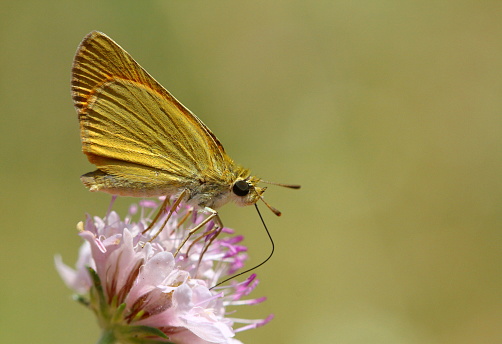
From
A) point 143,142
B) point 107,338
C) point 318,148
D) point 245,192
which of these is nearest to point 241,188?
point 245,192

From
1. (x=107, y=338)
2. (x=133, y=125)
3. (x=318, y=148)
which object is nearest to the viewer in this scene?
(x=107, y=338)

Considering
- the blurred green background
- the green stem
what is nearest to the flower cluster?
the green stem

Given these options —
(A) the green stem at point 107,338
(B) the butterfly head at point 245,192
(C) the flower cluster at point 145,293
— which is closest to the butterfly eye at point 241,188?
(B) the butterfly head at point 245,192

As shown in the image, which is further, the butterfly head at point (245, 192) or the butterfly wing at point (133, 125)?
the butterfly head at point (245, 192)

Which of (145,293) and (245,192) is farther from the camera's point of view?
(245,192)

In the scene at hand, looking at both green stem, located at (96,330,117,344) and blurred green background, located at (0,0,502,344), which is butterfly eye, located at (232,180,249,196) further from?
blurred green background, located at (0,0,502,344)

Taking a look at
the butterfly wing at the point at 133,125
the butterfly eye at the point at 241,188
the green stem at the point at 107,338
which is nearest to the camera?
the green stem at the point at 107,338

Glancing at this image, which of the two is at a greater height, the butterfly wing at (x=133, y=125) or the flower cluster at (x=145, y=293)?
the butterfly wing at (x=133, y=125)

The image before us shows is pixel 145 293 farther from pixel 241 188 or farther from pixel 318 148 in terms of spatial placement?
pixel 318 148

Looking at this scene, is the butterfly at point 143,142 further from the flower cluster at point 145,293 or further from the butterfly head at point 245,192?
the flower cluster at point 145,293
